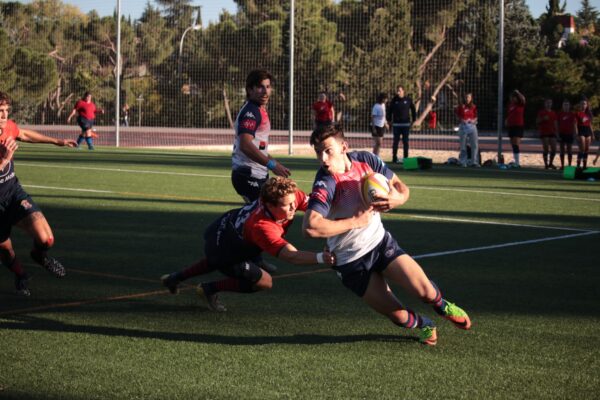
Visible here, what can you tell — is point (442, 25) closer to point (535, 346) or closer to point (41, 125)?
point (41, 125)

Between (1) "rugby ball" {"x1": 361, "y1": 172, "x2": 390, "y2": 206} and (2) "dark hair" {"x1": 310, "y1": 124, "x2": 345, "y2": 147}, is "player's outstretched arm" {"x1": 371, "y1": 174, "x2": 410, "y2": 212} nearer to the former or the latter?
(1) "rugby ball" {"x1": 361, "y1": 172, "x2": 390, "y2": 206}

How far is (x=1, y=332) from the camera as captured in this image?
246 inches

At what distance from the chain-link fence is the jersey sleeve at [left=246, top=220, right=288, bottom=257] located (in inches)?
1109

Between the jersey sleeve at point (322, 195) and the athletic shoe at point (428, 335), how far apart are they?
1087mm

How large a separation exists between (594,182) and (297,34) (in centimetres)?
2471

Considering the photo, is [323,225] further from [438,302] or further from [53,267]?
[53,267]

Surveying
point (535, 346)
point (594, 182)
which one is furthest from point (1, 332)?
point (594, 182)

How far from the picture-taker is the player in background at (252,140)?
8992 millimetres

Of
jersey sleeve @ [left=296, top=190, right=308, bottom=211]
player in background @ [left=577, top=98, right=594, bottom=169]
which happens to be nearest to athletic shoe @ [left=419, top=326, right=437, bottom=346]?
jersey sleeve @ [left=296, top=190, right=308, bottom=211]

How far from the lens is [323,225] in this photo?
5562mm

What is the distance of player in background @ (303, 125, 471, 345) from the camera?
578 cm

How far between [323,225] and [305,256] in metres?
0.32

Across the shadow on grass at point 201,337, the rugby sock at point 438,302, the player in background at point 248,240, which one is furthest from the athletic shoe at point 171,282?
the rugby sock at point 438,302

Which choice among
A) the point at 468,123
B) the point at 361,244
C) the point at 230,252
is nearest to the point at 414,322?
the point at 361,244
